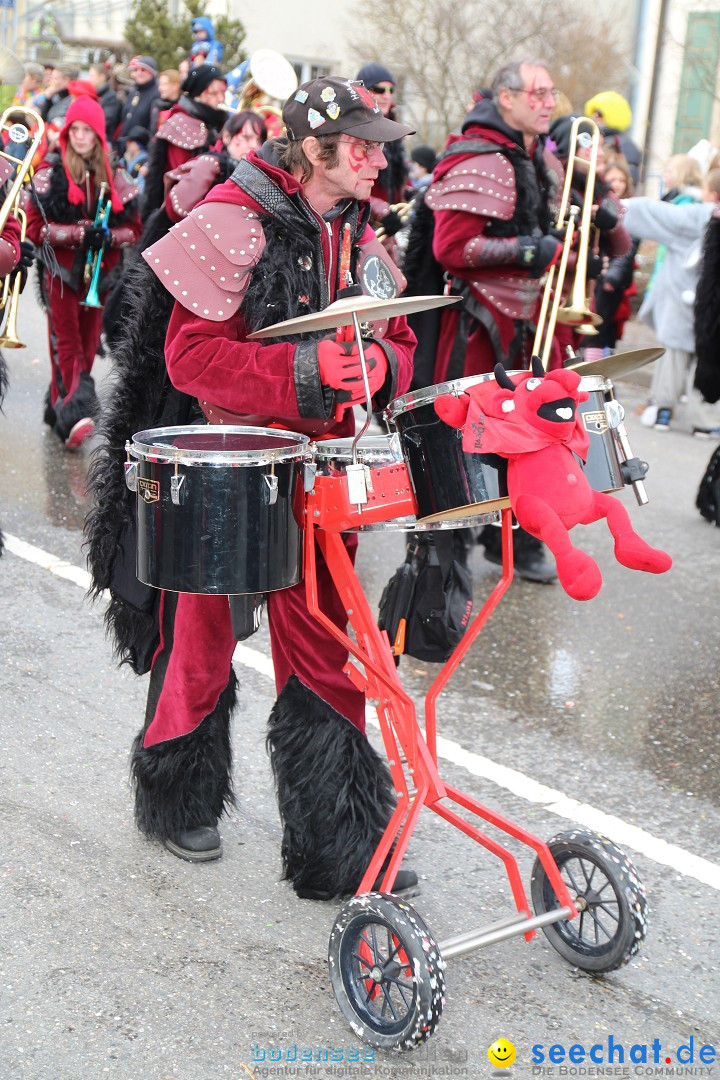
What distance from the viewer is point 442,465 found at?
9.28ft

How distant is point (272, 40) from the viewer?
2975 cm

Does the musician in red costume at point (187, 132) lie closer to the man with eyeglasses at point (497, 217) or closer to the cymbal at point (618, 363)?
the man with eyeglasses at point (497, 217)

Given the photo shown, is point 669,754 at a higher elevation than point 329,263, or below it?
below

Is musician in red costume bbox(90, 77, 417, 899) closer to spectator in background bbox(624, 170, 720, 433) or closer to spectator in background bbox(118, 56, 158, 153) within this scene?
spectator in background bbox(624, 170, 720, 433)

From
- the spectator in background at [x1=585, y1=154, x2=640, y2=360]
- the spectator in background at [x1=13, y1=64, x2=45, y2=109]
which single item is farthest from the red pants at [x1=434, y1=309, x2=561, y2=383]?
the spectator in background at [x1=13, y1=64, x2=45, y2=109]

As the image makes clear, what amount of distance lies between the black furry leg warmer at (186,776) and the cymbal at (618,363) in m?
1.23

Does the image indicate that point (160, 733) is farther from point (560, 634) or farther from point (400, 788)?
point (560, 634)

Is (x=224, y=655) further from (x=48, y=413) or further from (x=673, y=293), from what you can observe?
(x=673, y=293)

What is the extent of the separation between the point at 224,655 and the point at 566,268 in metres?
3.61

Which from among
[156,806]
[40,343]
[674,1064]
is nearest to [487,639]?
[156,806]

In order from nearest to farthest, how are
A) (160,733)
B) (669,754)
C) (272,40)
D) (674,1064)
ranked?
(674,1064), (160,733), (669,754), (272,40)

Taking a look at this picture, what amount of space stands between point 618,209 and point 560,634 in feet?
7.62

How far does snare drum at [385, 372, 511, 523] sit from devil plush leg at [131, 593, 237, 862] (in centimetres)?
83

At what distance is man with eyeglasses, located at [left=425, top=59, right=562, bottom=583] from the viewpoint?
547cm
